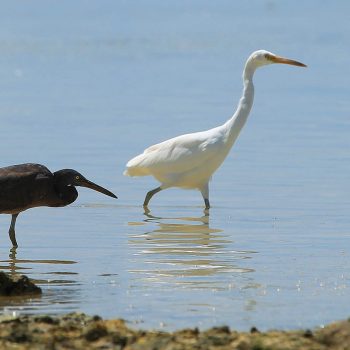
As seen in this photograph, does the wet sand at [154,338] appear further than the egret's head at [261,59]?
No

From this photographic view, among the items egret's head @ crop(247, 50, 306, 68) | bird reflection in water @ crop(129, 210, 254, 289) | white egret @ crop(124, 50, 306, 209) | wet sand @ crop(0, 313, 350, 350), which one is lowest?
wet sand @ crop(0, 313, 350, 350)

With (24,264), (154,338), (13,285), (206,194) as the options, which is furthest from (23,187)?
(154,338)

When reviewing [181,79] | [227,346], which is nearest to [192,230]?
[227,346]

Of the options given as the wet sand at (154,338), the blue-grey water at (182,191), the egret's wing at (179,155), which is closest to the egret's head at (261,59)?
the egret's wing at (179,155)

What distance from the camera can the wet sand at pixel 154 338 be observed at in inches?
299

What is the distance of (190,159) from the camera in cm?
1566

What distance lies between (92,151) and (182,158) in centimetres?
335

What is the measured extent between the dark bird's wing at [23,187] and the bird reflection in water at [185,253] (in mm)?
1016

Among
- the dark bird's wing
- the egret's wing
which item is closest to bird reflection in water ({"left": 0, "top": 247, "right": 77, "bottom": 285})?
the dark bird's wing

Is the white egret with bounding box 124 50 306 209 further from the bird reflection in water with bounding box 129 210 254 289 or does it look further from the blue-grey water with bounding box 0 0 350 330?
the bird reflection in water with bounding box 129 210 254 289

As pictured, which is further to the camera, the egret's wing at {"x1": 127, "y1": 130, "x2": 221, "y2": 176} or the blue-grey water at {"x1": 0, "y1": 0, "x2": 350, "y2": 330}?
the egret's wing at {"x1": 127, "y1": 130, "x2": 221, "y2": 176}

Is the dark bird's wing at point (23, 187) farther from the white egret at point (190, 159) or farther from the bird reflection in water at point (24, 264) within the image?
the white egret at point (190, 159)

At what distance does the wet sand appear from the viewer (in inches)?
299

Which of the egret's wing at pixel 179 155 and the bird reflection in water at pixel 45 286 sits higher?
the egret's wing at pixel 179 155
